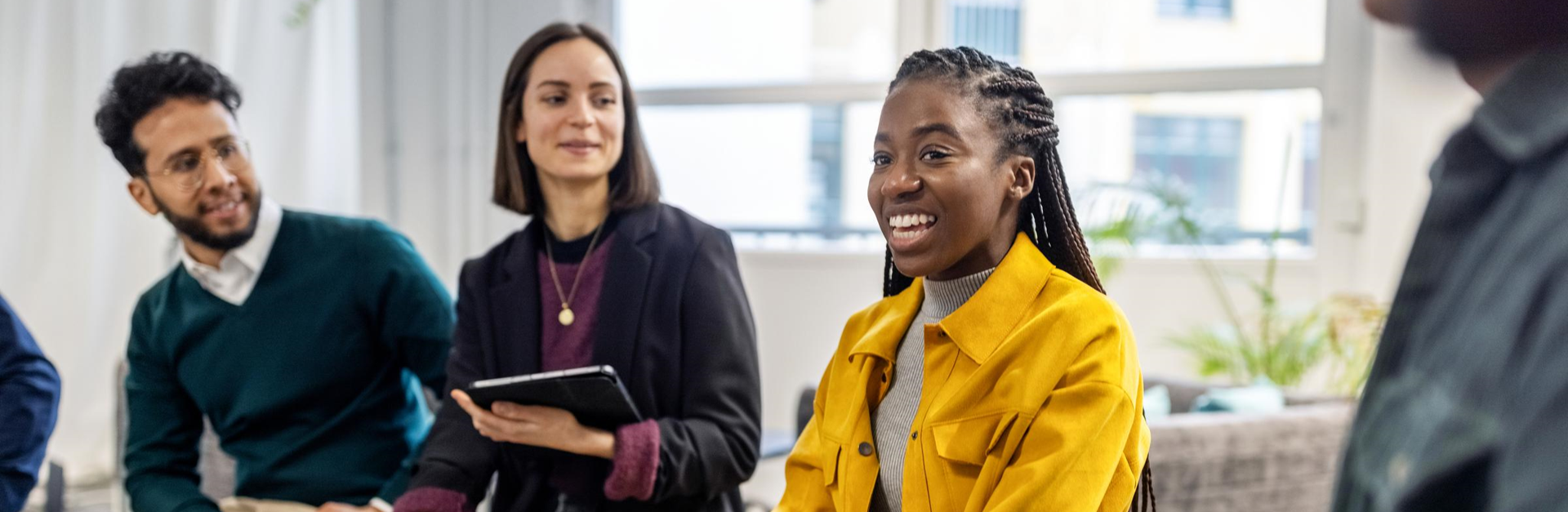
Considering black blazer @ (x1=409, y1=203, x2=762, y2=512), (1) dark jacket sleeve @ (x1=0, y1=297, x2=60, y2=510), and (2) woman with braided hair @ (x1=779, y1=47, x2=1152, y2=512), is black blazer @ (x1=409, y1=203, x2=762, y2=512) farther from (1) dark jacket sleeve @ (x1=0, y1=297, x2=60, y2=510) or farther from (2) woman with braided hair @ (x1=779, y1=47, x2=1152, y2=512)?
(1) dark jacket sleeve @ (x1=0, y1=297, x2=60, y2=510)

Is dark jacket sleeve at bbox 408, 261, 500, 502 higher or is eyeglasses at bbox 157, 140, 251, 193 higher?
eyeglasses at bbox 157, 140, 251, 193

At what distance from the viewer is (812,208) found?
5.53 meters

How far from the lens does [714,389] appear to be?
1.92m

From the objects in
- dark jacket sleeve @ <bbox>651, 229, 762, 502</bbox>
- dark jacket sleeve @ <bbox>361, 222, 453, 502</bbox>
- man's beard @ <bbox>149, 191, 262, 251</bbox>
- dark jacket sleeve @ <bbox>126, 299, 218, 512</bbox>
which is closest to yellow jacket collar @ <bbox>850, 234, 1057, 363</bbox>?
dark jacket sleeve @ <bbox>651, 229, 762, 502</bbox>

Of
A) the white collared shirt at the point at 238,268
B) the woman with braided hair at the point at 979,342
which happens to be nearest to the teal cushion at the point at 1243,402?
the woman with braided hair at the point at 979,342

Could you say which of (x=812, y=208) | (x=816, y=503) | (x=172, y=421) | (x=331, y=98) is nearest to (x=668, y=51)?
(x=812, y=208)

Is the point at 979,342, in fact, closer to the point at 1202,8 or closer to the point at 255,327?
the point at 255,327

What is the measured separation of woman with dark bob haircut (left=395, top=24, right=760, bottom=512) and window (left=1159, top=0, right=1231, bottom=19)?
326 centimetres

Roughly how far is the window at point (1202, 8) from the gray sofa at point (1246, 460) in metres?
2.26

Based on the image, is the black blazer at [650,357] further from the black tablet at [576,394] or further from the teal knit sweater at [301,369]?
the teal knit sweater at [301,369]

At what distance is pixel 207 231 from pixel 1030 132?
5.40ft

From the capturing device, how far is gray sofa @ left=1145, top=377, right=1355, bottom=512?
2605mm

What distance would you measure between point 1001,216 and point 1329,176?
3.73 meters

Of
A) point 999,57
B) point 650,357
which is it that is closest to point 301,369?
point 650,357
